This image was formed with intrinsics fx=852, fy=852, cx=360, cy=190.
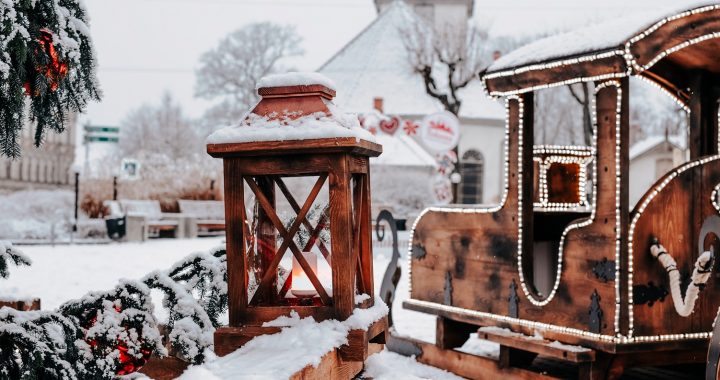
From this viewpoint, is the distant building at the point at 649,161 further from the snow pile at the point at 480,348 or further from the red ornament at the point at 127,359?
the red ornament at the point at 127,359

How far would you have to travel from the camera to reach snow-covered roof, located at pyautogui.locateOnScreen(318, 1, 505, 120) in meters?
36.0

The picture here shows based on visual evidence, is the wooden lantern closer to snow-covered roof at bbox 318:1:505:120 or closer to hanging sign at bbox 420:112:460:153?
hanging sign at bbox 420:112:460:153

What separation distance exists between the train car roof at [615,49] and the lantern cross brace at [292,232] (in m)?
3.34

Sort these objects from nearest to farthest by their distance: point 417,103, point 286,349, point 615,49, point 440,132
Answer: point 286,349 → point 615,49 → point 440,132 → point 417,103

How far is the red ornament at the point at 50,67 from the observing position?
2.53 m

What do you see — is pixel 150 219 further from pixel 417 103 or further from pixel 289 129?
pixel 289 129

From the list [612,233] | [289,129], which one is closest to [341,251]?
[289,129]

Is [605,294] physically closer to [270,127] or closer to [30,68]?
[270,127]

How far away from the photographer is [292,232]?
8.79 ft

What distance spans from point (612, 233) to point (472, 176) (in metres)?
31.6

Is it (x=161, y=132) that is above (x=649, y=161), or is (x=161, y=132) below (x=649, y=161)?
above

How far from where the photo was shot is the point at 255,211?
2.80 m

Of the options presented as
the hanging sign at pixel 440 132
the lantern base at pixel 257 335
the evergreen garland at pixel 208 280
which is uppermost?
the hanging sign at pixel 440 132

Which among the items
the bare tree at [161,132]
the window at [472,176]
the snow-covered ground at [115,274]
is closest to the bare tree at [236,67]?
the bare tree at [161,132]
